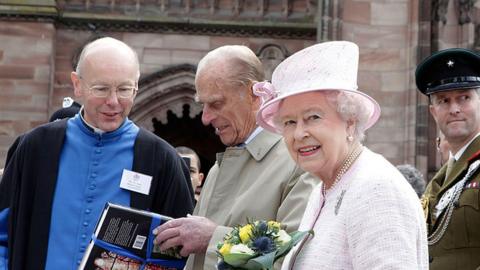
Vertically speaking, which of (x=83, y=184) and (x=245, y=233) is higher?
(x=83, y=184)

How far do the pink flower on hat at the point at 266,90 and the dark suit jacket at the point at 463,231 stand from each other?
126 centimetres

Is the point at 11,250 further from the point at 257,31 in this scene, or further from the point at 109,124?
the point at 257,31

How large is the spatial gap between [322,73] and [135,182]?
139 centimetres

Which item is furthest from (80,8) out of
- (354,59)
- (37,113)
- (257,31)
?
(354,59)

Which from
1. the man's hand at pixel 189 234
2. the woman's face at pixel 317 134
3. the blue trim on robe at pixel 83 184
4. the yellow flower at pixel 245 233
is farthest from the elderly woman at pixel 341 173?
the blue trim on robe at pixel 83 184

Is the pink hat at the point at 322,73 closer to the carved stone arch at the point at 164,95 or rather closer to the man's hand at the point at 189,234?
the man's hand at the point at 189,234

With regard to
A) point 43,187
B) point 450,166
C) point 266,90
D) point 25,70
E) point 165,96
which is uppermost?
point 25,70

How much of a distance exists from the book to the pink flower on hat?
0.60m

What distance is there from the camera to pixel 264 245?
2.78 metres

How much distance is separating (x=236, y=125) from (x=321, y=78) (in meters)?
0.89

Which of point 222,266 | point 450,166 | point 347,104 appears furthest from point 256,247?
point 450,166

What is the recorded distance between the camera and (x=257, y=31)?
47.7ft

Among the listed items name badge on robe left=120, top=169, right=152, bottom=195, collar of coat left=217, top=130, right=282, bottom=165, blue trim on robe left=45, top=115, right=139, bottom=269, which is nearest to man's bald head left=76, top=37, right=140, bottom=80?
blue trim on robe left=45, top=115, right=139, bottom=269

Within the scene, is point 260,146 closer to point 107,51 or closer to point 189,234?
point 189,234
